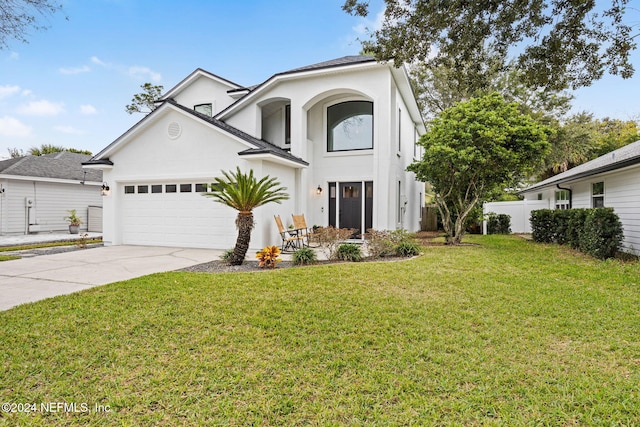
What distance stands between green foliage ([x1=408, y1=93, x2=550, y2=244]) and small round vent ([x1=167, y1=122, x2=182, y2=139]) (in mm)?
8898

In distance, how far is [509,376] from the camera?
3285 mm

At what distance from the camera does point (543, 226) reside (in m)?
14.2

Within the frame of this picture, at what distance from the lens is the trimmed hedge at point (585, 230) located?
356 inches

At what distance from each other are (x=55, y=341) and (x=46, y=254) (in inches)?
341

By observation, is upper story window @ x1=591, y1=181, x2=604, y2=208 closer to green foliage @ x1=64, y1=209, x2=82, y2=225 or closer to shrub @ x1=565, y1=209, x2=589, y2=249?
shrub @ x1=565, y1=209, x2=589, y2=249

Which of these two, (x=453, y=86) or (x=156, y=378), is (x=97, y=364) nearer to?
(x=156, y=378)

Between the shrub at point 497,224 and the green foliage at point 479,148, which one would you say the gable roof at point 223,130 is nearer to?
the green foliage at point 479,148

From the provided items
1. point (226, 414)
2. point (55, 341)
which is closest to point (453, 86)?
point (226, 414)

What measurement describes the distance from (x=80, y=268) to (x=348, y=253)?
657 cm

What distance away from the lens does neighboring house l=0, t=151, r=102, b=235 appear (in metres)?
17.1

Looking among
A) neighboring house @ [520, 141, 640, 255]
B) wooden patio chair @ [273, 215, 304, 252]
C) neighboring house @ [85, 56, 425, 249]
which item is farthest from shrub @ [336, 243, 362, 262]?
neighboring house @ [520, 141, 640, 255]

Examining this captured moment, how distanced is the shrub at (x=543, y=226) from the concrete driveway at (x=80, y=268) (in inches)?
509

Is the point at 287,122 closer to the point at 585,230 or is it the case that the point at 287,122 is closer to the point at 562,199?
the point at 585,230

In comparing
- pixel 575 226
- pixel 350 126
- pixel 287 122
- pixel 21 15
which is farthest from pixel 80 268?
pixel 575 226
